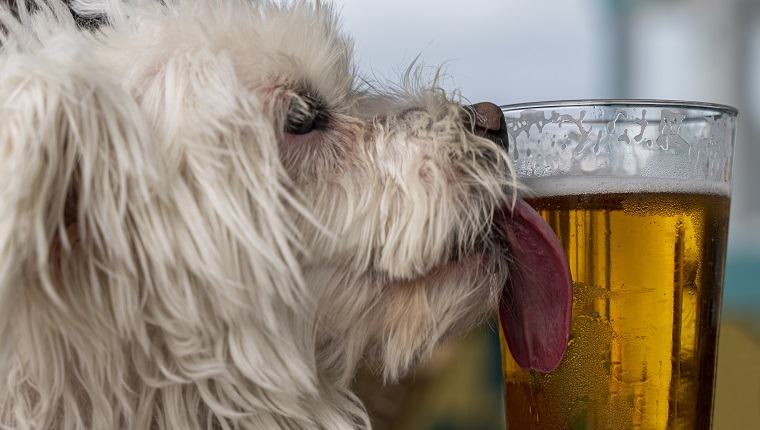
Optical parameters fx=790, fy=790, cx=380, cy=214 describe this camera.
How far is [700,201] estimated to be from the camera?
0.76 m

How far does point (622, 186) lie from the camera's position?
75 centimetres

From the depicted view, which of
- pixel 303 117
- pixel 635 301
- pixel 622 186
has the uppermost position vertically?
pixel 303 117

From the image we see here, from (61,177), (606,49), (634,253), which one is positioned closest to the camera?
(61,177)

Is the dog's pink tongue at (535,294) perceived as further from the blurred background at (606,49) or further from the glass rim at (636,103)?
the blurred background at (606,49)

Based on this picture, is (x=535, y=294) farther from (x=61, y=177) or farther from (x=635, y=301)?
(x=61, y=177)

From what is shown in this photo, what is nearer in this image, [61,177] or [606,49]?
[61,177]

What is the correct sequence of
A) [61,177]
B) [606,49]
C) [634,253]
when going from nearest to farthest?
[61,177] < [634,253] < [606,49]

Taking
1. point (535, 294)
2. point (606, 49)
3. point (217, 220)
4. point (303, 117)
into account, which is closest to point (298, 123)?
point (303, 117)

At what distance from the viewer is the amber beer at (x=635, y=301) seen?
0.75 metres

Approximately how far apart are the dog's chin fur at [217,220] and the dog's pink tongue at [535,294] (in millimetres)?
24

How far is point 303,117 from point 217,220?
150 mm

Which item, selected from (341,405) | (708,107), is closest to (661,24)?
(708,107)

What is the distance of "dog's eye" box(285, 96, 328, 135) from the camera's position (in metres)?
0.75

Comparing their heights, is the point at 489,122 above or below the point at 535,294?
above
